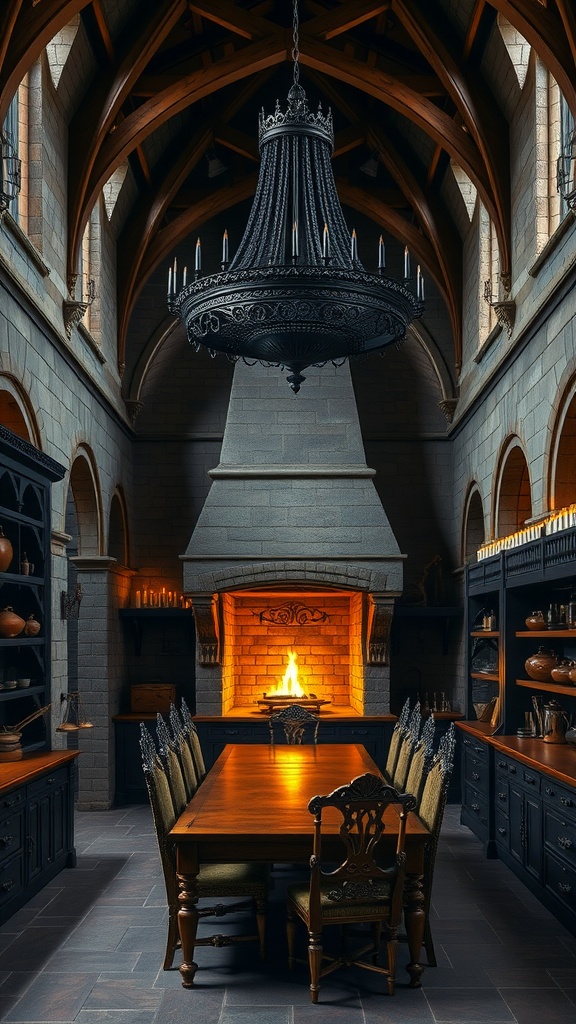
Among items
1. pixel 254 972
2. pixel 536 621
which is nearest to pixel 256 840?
pixel 254 972

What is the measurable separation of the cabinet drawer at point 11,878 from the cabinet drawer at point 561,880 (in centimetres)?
315

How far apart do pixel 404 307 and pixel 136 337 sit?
762 cm

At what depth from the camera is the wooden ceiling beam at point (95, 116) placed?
8828 mm

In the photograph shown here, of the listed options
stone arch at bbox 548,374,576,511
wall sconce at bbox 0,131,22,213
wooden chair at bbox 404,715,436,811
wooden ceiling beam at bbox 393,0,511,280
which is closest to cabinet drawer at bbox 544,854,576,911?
wooden chair at bbox 404,715,436,811

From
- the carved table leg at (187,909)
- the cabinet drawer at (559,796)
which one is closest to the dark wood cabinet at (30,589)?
the carved table leg at (187,909)

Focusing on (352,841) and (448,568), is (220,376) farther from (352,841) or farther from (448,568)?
(352,841)

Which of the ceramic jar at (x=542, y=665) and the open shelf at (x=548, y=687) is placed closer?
the open shelf at (x=548, y=687)

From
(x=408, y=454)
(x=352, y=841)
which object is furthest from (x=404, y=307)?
(x=408, y=454)

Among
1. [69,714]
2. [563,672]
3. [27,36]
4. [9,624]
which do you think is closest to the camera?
[9,624]

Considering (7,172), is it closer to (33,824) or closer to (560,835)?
(33,824)

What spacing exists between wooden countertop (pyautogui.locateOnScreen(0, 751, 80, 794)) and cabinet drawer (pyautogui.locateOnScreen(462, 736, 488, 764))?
10.1ft

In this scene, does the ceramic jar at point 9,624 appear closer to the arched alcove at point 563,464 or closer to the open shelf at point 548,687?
the open shelf at point 548,687

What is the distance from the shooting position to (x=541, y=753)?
670 cm

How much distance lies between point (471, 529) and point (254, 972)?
23.2 feet
